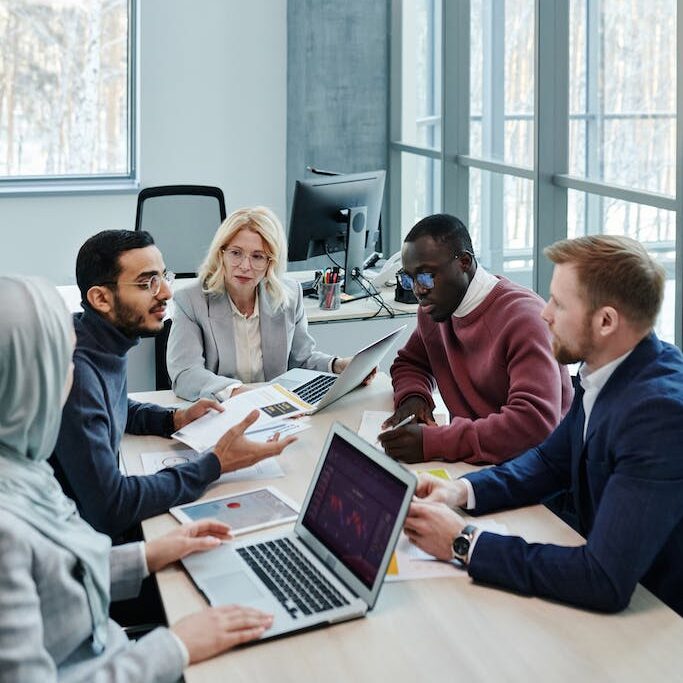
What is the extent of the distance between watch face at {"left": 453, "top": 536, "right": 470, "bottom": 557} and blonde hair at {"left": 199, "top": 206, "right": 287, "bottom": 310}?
5.08 ft

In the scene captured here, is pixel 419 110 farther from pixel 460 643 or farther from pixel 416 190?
pixel 460 643

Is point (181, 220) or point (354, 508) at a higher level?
point (181, 220)

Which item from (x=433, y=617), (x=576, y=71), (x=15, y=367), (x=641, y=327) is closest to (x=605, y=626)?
(x=433, y=617)

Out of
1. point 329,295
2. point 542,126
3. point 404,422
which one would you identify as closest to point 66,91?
point 329,295

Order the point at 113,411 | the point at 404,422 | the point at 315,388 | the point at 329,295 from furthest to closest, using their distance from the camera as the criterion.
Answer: the point at 329,295, the point at 315,388, the point at 404,422, the point at 113,411

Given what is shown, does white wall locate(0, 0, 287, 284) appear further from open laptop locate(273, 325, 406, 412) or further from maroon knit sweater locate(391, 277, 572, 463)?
maroon knit sweater locate(391, 277, 572, 463)

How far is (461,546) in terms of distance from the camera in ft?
5.98

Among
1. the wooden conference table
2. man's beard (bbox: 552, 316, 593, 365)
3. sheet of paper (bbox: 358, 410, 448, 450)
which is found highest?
man's beard (bbox: 552, 316, 593, 365)

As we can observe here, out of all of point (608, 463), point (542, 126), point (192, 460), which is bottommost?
point (192, 460)

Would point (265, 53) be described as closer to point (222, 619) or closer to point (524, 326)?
point (524, 326)

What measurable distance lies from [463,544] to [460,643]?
0.86 ft

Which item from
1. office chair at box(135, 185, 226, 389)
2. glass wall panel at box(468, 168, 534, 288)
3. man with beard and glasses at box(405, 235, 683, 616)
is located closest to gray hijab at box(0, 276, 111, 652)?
man with beard and glasses at box(405, 235, 683, 616)

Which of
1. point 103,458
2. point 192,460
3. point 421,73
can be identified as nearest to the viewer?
point 103,458

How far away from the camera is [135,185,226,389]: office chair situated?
4.91 meters
